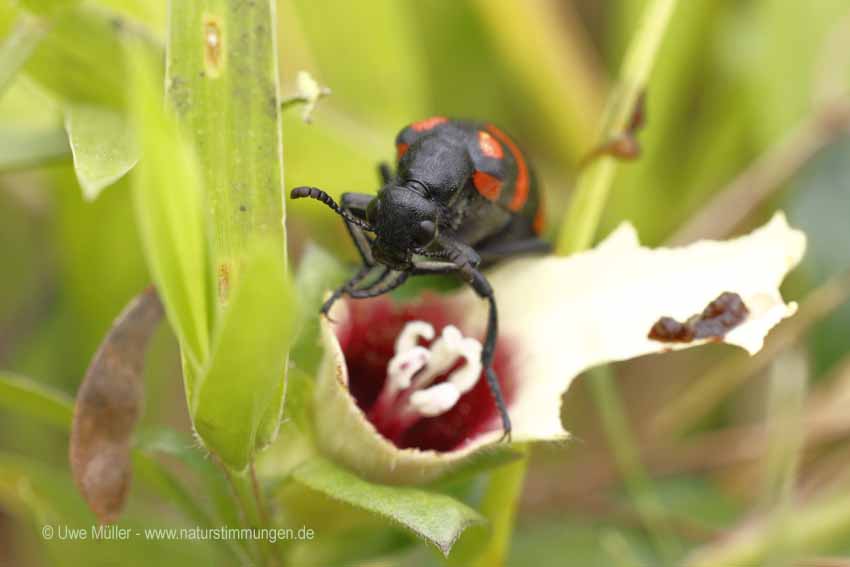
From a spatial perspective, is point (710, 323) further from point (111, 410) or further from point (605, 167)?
point (111, 410)

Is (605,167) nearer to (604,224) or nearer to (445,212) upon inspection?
(445,212)

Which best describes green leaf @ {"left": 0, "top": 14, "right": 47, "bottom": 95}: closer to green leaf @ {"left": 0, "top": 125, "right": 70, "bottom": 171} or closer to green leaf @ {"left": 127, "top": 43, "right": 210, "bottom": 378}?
green leaf @ {"left": 0, "top": 125, "right": 70, "bottom": 171}

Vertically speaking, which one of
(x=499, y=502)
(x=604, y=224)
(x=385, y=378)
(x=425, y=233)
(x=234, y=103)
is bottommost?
(x=604, y=224)

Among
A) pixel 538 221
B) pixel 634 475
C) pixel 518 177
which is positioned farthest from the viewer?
pixel 634 475

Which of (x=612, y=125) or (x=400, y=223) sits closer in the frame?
(x=400, y=223)

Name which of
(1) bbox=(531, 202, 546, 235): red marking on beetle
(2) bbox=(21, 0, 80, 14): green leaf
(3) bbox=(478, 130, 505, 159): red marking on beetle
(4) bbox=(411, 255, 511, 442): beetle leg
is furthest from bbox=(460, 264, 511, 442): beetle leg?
(2) bbox=(21, 0, 80, 14): green leaf

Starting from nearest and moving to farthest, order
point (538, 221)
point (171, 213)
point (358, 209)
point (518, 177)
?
1. point (171, 213)
2. point (358, 209)
3. point (518, 177)
4. point (538, 221)

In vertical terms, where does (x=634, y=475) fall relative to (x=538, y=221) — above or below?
below

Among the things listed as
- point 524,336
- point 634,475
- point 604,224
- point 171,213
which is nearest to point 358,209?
point 524,336
